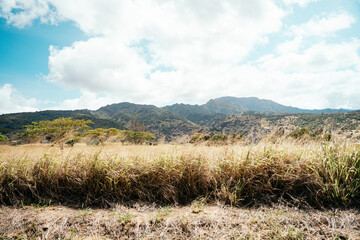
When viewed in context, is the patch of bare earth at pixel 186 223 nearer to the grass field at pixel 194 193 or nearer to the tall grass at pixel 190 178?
the grass field at pixel 194 193

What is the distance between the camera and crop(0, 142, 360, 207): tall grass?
2.98 metres

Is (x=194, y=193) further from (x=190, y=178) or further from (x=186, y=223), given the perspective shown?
(x=186, y=223)

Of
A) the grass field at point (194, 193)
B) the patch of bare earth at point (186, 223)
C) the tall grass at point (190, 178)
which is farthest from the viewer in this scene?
the tall grass at point (190, 178)

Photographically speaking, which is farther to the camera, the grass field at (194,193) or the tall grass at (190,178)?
the tall grass at (190,178)

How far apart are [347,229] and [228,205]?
5.33ft

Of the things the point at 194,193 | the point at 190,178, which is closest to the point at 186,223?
the point at 194,193

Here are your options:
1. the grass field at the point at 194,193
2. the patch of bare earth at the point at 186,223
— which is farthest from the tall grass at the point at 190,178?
the patch of bare earth at the point at 186,223

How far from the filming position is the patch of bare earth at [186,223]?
2193 millimetres

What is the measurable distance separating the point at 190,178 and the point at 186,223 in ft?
3.40

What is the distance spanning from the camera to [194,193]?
3.29m

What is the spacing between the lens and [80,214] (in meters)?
2.78

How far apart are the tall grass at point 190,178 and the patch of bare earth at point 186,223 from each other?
31cm

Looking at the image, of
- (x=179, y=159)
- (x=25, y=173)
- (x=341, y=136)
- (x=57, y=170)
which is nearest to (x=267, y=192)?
(x=179, y=159)

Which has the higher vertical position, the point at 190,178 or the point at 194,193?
the point at 190,178
